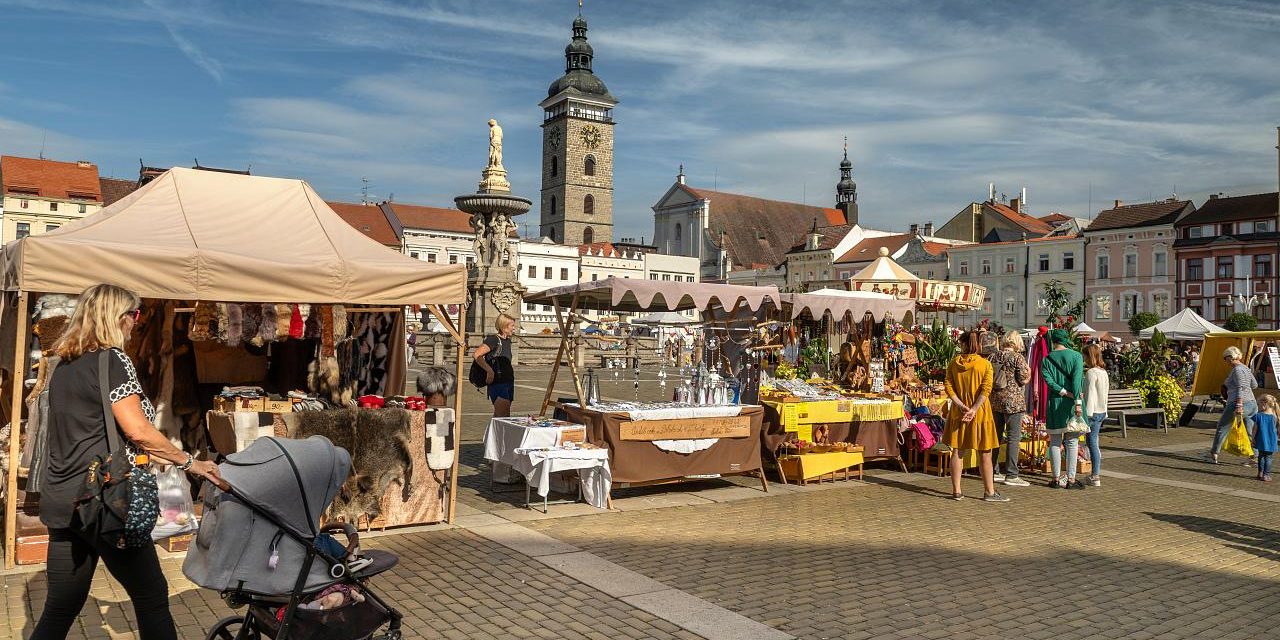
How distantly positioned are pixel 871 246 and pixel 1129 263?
2184 cm

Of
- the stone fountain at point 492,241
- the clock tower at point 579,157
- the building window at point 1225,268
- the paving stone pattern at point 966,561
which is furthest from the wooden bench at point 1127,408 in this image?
the clock tower at point 579,157

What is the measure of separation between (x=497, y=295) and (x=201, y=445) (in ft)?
98.0

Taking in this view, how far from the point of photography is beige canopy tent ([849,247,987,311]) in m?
14.4

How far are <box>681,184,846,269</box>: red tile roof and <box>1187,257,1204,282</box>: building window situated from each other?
3567 centimetres

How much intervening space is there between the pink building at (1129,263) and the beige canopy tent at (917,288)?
54.0 metres

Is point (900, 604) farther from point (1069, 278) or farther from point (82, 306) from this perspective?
point (1069, 278)

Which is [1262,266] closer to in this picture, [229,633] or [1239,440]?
[1239,440]

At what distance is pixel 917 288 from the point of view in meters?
14.4

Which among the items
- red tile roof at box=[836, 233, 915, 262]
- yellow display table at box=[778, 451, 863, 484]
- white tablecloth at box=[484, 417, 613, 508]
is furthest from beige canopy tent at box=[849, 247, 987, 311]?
red tile roof at box=[836, 233, 915, 262]

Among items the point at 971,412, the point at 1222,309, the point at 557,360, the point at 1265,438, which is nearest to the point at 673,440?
the point at 557,360

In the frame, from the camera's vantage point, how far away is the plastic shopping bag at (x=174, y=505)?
4.76 metres

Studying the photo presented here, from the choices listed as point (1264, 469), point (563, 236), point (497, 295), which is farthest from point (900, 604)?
point (563, 236)

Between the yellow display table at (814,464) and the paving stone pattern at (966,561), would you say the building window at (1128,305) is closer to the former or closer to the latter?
the paving stone pattern at (966,561)

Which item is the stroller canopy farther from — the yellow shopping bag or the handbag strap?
the yellow shopping bag
